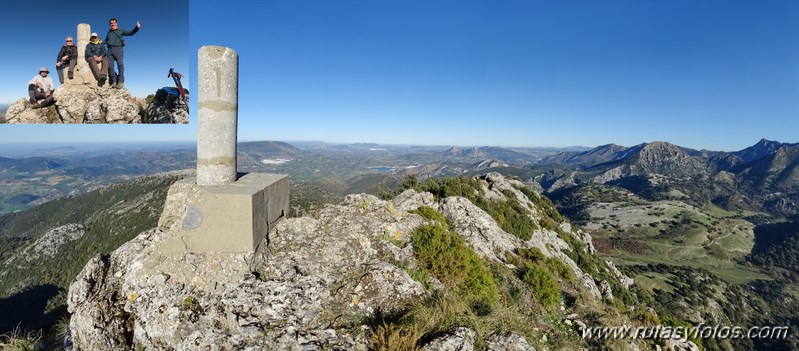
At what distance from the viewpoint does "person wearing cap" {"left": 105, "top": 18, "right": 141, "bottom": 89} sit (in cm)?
711

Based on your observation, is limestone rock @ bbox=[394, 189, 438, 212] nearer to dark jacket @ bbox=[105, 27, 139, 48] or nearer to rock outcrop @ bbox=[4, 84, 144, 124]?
rock outcrop @ bbox=[4, 84, 144, 124]

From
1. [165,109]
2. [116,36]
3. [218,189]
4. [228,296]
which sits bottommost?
[228,296]

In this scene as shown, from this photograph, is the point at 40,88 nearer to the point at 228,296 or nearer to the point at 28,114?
the point at 28,114

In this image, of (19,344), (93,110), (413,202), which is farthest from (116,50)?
(413,202)

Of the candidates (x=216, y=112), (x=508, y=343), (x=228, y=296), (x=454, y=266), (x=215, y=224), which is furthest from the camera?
(x=454, y=266)

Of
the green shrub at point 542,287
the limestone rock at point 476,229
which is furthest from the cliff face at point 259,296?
the limestone rock at point 476,229

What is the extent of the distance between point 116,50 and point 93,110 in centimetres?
138

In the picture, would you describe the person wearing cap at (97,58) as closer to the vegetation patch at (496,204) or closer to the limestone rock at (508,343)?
the limestone rock at (508,343)

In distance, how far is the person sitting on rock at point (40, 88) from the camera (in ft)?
20.6

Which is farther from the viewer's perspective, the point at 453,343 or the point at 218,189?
the point at 218,189

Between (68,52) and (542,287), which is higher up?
(68,52)

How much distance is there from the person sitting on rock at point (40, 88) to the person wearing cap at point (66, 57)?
20cm

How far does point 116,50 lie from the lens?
24.1 feet

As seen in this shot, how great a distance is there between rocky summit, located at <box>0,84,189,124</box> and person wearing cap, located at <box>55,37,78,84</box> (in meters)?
0.31
